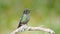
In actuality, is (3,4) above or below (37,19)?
above

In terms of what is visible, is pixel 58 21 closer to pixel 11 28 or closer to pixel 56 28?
pixel 56 28

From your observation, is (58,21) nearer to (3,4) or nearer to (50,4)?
(50,4)

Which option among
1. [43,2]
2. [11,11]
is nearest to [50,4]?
[43,2]

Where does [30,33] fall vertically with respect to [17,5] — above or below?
below

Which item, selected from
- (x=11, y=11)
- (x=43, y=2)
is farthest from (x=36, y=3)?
(x=11, y=11)
